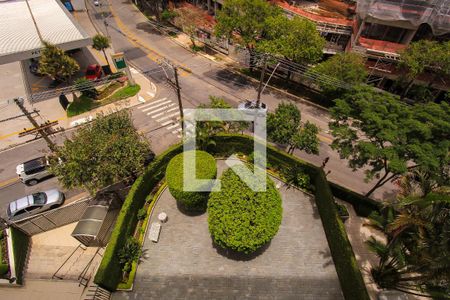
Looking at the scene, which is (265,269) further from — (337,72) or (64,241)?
(337,72)

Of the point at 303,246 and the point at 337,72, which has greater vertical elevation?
the point at 337,72

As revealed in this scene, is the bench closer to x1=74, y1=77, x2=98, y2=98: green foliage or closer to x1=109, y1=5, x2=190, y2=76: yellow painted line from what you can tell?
x1=74, y1=77, x2=98, y2=98: green foliage

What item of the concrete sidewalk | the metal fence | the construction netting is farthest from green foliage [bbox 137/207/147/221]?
the construction netting

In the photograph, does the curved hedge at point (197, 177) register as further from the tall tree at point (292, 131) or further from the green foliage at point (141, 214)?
the tall tree at point (292, 131)

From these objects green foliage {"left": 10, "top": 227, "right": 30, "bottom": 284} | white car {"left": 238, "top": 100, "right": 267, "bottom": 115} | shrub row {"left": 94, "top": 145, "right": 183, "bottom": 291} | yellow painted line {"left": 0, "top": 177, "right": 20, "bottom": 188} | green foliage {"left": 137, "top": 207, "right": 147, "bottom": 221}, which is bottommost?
yellow painted line {"left": 0, "top": 177, "right": 20, "bottom": 188}

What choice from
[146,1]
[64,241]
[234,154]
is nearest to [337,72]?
[234,154]

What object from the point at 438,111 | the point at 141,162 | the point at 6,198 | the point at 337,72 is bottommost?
the point at 6,198

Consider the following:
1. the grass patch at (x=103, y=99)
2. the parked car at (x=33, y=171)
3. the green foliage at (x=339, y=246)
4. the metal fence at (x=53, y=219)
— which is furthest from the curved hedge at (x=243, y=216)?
the grass patch at (x=103, y=99)
